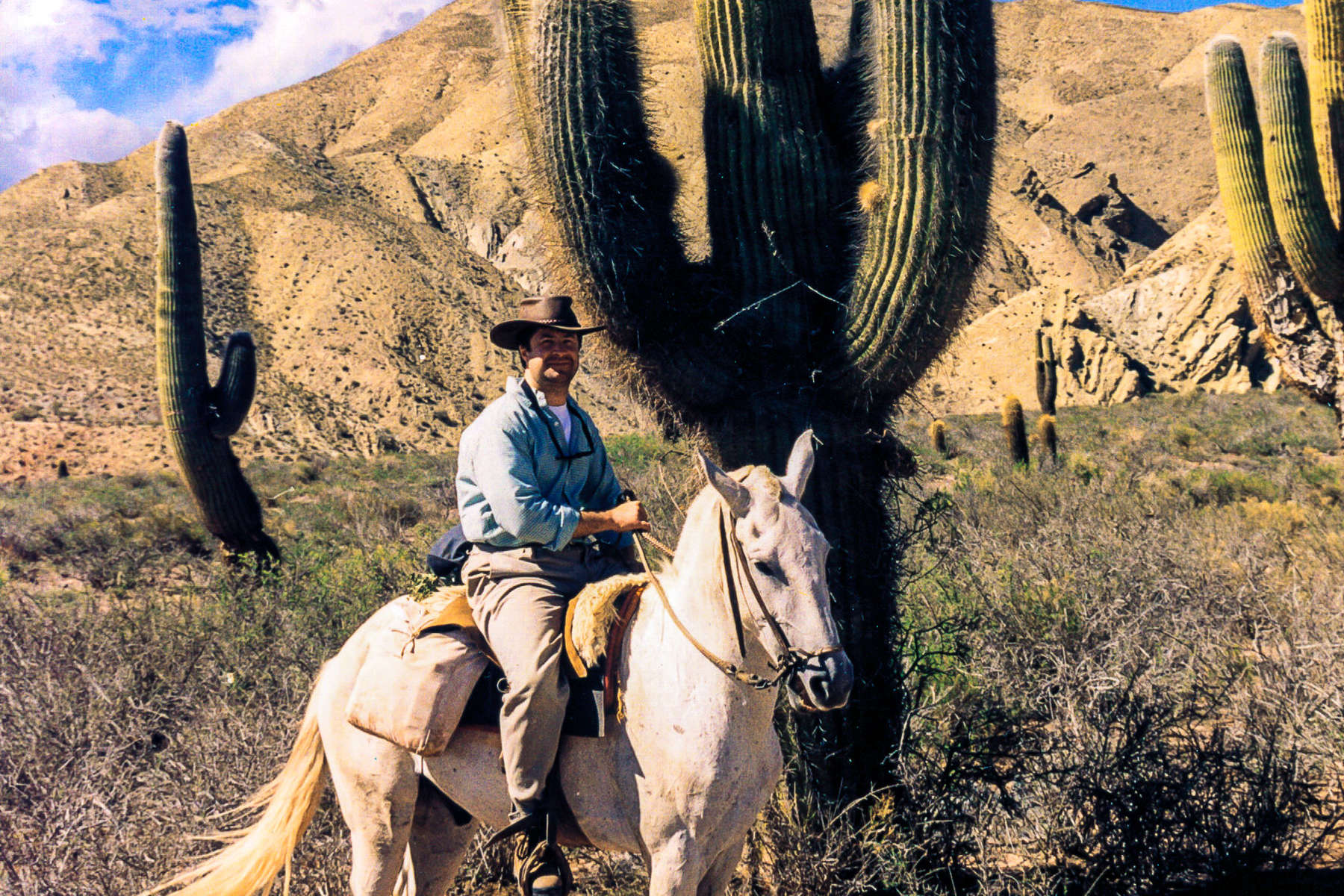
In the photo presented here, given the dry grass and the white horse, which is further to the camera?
the dry grass

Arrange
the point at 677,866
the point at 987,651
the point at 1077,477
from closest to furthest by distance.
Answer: the point at 677,866 → the point at 987,651 → the point at 1077,477

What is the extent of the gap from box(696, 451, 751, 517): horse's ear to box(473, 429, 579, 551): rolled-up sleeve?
1.87 feet

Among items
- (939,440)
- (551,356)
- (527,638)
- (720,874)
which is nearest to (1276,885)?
(720,874)

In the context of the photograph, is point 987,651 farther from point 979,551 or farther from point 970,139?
point 970,139

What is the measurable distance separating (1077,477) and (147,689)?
11.1 m

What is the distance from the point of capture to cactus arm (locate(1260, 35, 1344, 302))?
10.2m

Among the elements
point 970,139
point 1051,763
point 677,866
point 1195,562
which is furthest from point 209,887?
point 1195,562

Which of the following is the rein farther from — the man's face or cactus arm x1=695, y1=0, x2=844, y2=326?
cactus arm x1=695, y1=0, x2=844, y2=326

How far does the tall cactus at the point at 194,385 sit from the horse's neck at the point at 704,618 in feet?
31.1

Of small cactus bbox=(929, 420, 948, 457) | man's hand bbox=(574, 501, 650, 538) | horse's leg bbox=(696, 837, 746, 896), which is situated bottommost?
small cactus bbox=(929, 420, 948, 457)

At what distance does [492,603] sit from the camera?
126 inches

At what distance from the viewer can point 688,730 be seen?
2891 millimetres

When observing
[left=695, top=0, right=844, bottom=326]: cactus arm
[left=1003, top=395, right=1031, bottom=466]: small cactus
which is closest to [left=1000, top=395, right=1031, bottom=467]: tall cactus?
[left=1003, top=395, right=1031, bottom=466]: small cactus

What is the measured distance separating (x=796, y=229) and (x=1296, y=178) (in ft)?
29.4
